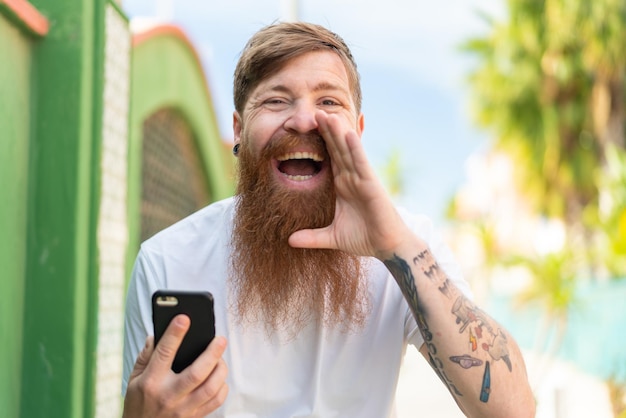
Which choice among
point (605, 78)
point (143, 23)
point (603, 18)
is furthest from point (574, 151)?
point (143, 23)

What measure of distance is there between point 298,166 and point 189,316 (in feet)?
2.40

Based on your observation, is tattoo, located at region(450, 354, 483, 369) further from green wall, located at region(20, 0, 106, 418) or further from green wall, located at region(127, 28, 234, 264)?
green wall, located at region(127, 28, 234, 264)

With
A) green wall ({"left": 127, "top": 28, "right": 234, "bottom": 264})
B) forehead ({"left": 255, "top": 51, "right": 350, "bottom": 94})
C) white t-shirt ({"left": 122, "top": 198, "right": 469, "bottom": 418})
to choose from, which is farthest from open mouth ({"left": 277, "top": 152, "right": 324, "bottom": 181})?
green wall ({"left": 127, "top": 28, "right": 234, "bottom": 264})

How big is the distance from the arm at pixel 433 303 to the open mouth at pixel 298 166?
0.73 feet

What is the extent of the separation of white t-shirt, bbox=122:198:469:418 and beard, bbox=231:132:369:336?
5cm

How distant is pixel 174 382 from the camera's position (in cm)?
207

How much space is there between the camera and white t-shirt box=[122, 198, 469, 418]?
250 centimetres

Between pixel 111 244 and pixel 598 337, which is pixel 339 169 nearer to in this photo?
pixel 111 244

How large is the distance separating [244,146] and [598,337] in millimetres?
9154

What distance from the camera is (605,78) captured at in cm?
2439

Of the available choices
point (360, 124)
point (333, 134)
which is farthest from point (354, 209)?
point (360, 124)

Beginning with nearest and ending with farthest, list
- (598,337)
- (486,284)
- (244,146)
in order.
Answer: (244,146) → (598,337) → (486,284)

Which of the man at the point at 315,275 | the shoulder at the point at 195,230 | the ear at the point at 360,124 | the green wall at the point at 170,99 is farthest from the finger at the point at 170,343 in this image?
A: the green wall at the point at 170,99

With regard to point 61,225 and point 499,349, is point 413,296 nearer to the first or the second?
point 499,349
